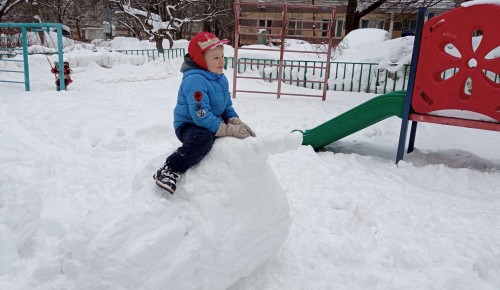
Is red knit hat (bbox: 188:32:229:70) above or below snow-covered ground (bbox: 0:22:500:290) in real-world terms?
Answer: above

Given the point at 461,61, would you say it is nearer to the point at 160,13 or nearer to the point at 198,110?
the point at 198,110

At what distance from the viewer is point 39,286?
8.16ft

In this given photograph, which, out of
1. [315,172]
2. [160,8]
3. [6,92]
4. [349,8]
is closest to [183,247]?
[315,172]

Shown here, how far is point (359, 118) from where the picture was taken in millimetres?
5602

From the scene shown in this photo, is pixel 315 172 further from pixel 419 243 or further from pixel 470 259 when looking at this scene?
pixel 470 259

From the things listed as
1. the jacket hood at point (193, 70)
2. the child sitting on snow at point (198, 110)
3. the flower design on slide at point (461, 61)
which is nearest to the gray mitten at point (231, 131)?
the child sitting on snow at point (198, 110)

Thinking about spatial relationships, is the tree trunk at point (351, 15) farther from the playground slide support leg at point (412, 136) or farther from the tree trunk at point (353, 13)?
the playground slide support leg at point (412, 136)

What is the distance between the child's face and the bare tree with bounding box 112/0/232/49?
739 inches

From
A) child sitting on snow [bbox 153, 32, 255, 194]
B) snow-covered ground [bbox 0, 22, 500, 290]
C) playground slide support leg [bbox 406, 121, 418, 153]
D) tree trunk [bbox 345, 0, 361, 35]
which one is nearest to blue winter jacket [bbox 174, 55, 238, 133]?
child sitting on snow [bbox 153, 32, 255, 194]

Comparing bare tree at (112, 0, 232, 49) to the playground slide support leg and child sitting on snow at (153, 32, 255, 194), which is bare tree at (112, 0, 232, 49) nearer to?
the playground slide support leg

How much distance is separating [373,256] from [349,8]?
1476 cm

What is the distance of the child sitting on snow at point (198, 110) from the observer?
2407 mm

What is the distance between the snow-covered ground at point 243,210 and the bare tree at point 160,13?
14.5 m

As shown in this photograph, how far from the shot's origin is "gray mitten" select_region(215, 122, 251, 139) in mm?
2561
